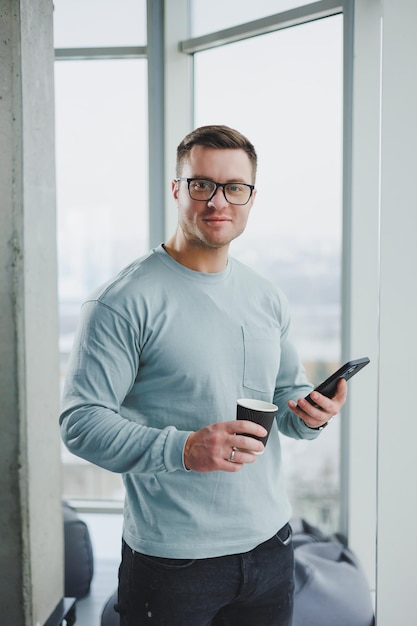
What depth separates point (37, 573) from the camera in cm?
194

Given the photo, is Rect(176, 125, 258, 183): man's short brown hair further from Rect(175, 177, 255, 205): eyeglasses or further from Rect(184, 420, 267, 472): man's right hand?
Rect(184, 420, 267, 472): man's right hand

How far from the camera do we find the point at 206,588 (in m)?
1.34

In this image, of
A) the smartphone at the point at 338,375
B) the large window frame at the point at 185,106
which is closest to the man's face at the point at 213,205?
the smartphone at the point at 338,375

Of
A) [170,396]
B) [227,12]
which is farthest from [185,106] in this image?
[170,396]

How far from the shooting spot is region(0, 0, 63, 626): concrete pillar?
180 centimetres

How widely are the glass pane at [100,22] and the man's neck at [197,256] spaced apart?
2188 mm

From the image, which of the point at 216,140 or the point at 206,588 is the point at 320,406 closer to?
the point at 206,588

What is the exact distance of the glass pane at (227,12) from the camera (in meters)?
2.91

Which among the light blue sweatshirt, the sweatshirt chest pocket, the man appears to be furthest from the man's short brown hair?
the sweatshirt chest pocket

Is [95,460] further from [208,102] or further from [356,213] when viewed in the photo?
[208,102]

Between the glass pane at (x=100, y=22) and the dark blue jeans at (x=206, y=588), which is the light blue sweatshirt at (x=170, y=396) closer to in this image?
the dark blue jeans at (x=206, y=588)

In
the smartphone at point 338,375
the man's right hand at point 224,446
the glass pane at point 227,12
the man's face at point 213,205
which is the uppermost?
the glass pane at point 227,12

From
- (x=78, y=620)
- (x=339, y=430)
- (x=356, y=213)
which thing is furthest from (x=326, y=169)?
(x=78, y=620)

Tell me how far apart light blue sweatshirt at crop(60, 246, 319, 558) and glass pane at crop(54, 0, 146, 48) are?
2.23 metres
